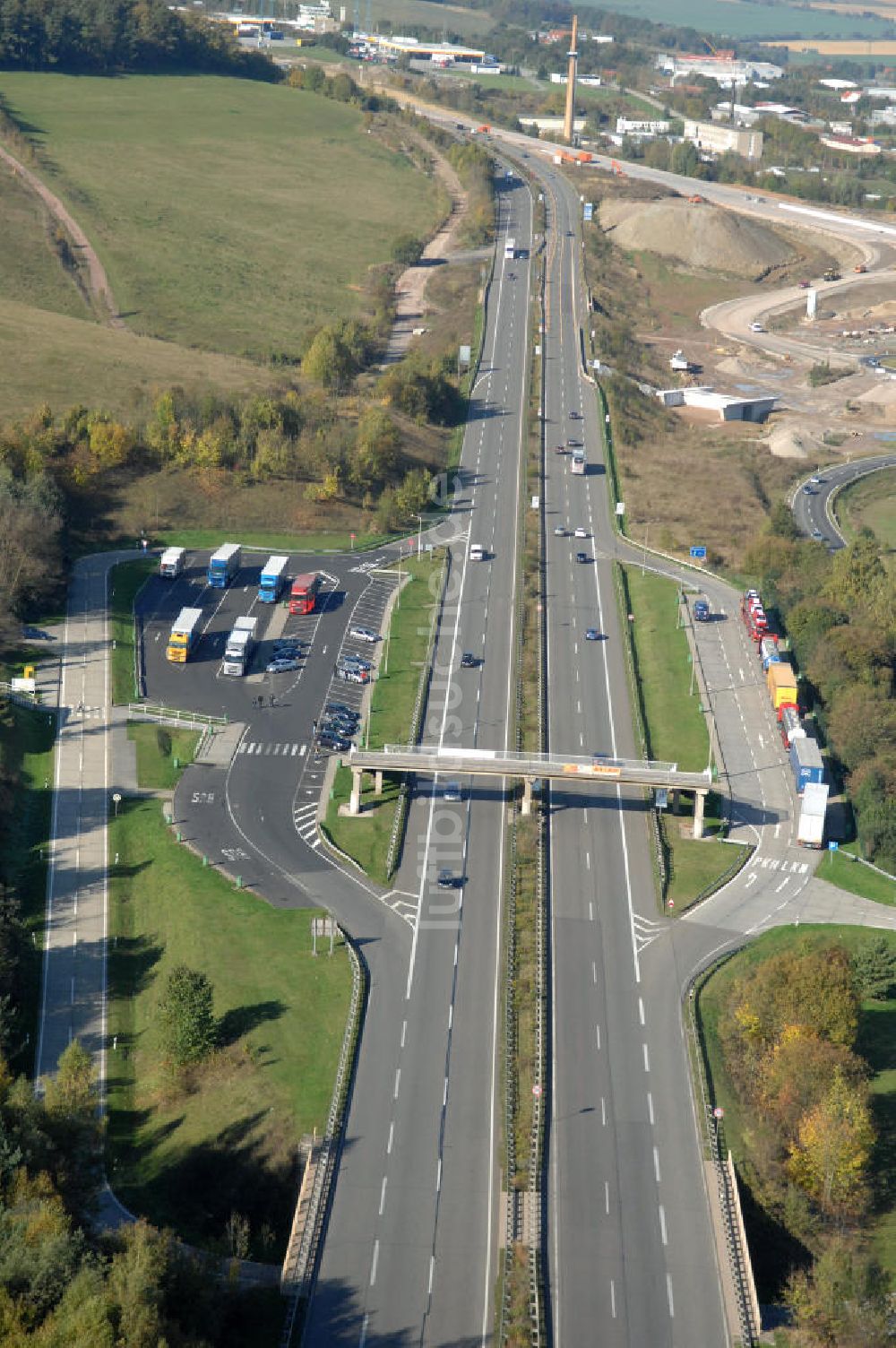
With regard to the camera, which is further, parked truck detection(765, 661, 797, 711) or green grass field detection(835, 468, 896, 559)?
green grass field detection(835, 468, 896, 559)

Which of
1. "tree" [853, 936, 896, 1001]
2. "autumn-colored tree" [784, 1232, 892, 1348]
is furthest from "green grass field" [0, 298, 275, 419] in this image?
"autumn-colored tree" [784, 1232, 892, 1348]

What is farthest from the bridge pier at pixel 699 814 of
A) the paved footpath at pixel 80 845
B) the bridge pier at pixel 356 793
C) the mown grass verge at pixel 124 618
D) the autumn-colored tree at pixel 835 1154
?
the mown grass verge at pixel 124 618

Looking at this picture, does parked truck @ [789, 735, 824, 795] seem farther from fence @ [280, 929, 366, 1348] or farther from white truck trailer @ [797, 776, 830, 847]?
fence @ [280, 929, 366, 1348]

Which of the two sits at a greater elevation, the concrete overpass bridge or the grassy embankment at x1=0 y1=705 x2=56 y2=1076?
the concrete overpass bridge

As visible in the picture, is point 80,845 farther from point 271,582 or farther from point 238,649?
point 271,582

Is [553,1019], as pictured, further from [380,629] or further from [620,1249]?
[380,629]

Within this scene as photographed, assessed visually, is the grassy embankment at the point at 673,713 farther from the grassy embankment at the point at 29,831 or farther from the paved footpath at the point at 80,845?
the grassy embankment at the point at 29,831
